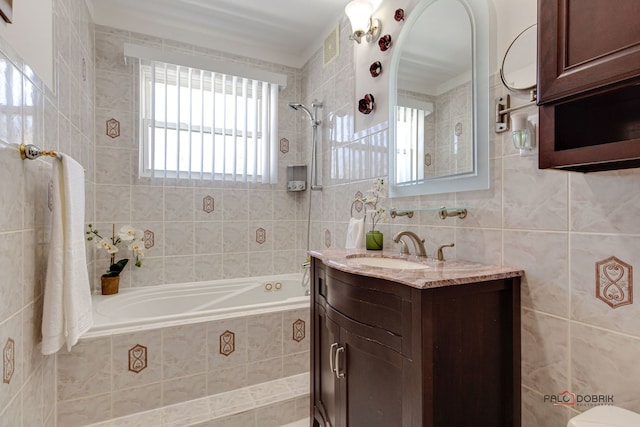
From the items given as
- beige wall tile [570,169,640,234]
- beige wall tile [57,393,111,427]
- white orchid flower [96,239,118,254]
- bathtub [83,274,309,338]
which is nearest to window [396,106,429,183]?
beige wall tile [570,169,640,234]

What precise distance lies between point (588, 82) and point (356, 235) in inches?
52.2

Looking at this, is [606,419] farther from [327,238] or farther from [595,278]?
[327,238]

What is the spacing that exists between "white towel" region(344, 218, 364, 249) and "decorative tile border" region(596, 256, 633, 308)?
1102 millimetres

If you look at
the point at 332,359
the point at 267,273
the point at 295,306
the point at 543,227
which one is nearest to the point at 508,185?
the point at 543,227

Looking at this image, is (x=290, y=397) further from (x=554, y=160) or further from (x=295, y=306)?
(x=554, y=160)

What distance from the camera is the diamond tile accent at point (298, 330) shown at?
1.98 m

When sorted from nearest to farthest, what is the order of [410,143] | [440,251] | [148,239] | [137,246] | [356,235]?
[440,251]
[410,143]
[356,235]
[137,246]
[148,239]

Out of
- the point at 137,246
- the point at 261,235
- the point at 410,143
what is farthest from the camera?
the point at 261,235

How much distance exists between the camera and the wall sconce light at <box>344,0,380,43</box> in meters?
1.83

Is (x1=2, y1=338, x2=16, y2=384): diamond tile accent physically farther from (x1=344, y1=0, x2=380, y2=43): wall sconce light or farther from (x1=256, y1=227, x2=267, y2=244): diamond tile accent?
(x1=344, y1=0, x2=380, y2=43): wall sconce light

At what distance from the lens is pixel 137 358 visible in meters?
1.61

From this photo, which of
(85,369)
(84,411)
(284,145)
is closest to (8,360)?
(85,369)

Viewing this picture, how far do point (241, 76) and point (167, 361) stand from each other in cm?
220

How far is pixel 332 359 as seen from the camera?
1232 mm
